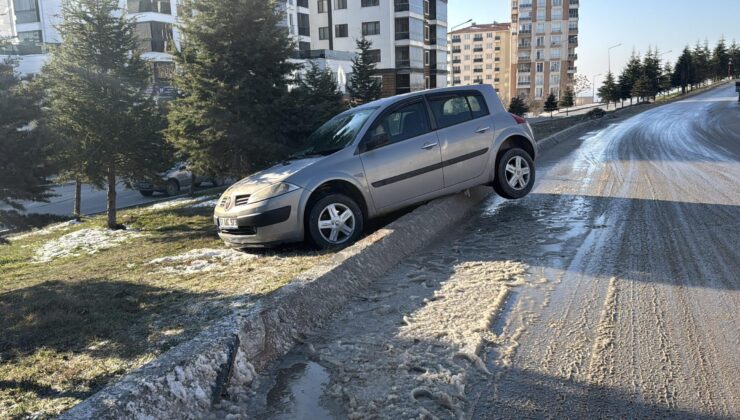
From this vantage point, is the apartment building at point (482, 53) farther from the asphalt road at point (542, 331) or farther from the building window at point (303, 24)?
the asphalt road at point (542, 331)

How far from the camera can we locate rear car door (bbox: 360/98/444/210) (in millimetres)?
6734

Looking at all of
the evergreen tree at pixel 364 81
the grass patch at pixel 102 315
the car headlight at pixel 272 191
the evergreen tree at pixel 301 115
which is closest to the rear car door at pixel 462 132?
the car headlight at pixel 272 191

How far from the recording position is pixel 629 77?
75.8 m

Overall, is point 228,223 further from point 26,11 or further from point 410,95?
point 26,11

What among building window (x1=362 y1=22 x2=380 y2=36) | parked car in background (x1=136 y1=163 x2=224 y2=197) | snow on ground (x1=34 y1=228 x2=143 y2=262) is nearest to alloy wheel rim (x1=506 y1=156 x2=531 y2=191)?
snow on ground (x1=34 y1=228 x2=143 y2=262)

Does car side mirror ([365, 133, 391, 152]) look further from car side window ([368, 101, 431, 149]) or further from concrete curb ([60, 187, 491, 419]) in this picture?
concrete curb ([60, 187, 491, 419])

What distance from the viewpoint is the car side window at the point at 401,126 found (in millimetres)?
6812

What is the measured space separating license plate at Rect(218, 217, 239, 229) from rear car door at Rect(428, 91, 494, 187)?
274 cm

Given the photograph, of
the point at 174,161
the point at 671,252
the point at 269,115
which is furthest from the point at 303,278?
the point at 174,161

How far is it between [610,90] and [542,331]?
78602 millimetres

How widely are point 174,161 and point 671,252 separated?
13336 millimetres

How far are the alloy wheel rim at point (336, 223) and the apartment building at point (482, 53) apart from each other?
144254 mm

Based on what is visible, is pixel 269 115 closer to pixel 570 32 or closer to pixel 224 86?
pixel 224 86

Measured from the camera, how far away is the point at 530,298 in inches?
177
